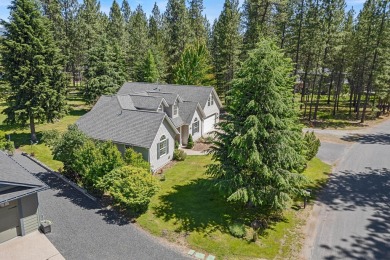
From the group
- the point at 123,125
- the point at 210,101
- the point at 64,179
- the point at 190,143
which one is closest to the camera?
the point at 64,179

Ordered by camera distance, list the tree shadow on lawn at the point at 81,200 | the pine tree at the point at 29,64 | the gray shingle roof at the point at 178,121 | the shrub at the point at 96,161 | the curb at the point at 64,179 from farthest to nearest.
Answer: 1. the gray shingle roof at the point at 178,121
2. the pine tree at the point at 29,64
3. the curb at the point at 64,179
4. the shrub at the point at 96,161
5. the tree shadow on lawn at the point at 81,200

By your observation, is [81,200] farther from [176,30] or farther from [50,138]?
[176,30]

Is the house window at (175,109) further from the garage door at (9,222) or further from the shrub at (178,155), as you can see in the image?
the garage door at (9,222)

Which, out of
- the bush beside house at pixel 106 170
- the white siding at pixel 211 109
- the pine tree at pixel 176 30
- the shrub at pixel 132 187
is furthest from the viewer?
the pine tree at pixel 176 30

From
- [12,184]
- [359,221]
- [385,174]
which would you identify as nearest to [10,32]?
[12,184]

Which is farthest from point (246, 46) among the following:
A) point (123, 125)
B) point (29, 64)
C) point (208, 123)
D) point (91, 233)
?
point (91, 233)

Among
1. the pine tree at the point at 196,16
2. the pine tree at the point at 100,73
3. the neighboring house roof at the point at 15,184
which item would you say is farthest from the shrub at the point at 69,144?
the pine tree at the point at 196,16

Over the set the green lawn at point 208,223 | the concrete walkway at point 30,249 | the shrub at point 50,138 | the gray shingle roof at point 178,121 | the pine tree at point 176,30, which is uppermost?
the pine tree at point 176,30
